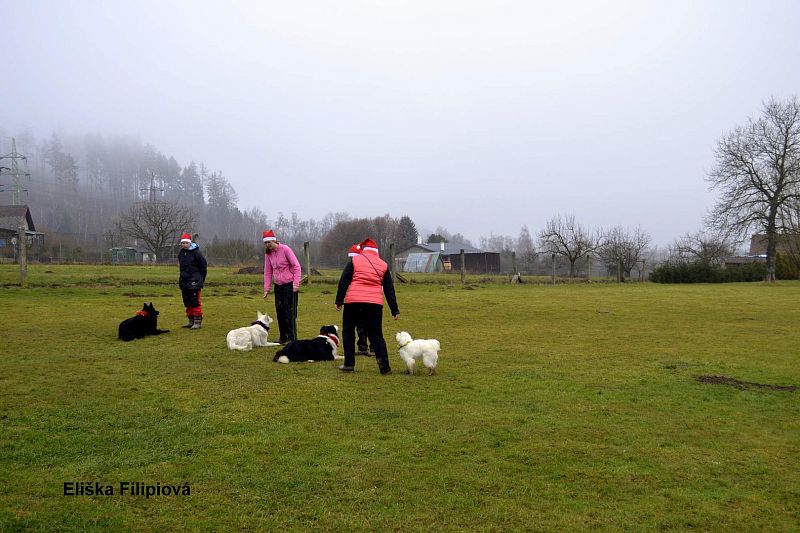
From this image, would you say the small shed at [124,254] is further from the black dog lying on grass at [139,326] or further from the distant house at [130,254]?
the black dog lying on grass at [139,326]

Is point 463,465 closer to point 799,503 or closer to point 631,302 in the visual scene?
point 799,503

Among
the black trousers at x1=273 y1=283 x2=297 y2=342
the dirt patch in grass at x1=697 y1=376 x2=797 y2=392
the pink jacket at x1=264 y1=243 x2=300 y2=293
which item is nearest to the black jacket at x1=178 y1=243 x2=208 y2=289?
the pink jacket at x1=264 y1=243 x2=300 y2=293

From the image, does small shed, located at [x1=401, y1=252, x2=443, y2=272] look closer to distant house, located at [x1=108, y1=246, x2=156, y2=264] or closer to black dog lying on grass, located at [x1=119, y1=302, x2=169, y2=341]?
distant house, located at [x1=108, y1=246, x2=156, y2=264]

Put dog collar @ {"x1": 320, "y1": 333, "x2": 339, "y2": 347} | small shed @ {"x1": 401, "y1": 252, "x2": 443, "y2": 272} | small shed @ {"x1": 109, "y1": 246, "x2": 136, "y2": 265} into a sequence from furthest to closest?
1. small shed @ {"x1": 401, "y1": 252, "x2": 443, "y2": 272}
2. small shed @ {"x1": 109, "y1": 246, "x2": 136, "y2": 265}
3. dog collar @ {"x1": 320, "y1": 333, "x2": 339, "y2": 347}

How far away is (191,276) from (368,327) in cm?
553

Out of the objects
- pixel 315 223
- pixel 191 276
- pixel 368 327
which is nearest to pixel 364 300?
pixel 368 327

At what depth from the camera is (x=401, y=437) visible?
5145 mm

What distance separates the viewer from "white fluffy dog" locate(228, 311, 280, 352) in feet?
31.8

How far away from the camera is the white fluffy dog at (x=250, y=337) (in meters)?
9.70

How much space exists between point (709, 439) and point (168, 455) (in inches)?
194

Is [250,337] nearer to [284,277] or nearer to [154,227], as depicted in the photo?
[284,277]

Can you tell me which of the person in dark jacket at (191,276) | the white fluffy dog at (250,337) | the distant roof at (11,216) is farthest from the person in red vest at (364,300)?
the distant roof at (11,216)

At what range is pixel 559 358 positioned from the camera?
9445mm

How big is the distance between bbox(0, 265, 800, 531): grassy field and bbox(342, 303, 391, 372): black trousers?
0.29 m
